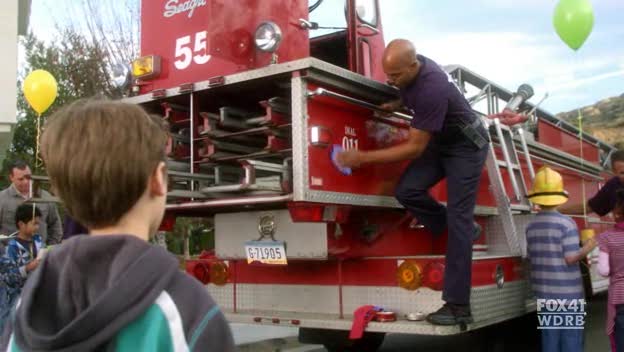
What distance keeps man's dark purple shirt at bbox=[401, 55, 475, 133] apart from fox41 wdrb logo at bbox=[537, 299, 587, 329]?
155cm

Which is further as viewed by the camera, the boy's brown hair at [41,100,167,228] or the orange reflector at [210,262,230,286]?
the orange reflector at [210,262,230,286]

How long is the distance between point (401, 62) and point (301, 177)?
105 centimetres

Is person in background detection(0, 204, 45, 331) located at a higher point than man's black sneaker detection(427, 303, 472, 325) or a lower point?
higher

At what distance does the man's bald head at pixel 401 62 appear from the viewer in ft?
14.5

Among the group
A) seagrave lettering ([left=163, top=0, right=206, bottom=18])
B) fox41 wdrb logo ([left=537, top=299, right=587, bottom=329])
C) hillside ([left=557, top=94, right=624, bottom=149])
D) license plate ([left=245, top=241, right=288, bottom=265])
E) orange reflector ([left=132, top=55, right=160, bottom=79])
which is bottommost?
fox41 wdrb logo ([left=537, top=299, right=587, bottom=329])

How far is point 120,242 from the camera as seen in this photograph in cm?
137

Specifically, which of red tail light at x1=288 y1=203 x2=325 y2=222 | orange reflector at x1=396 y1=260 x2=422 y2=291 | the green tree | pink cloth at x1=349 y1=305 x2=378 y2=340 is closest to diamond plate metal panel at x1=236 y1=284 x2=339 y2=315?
pink cloth at x1=349 y1=305 x2=378 y2=340

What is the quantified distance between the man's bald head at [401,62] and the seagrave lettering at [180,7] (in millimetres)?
1491

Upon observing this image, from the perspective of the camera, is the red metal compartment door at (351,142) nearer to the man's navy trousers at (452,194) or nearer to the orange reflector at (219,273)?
the man's navy trousers at (452,194)

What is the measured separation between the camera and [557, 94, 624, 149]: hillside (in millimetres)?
23228

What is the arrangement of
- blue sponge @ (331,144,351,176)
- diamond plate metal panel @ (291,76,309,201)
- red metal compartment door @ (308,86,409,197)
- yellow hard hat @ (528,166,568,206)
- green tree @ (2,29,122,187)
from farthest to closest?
green tree @ (2,29,122,187) → yellow hard hat @ (528,166,568,206) → blue sponge @ (331,144,351,176) → red metal compartment door @ (308,86,409,197) → diamond plate metal panel @ (291,76,309,201)

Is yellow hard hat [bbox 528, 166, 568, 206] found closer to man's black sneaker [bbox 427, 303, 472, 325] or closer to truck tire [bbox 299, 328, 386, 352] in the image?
man's black sneaker [bbox 427, 303, 472, 325]

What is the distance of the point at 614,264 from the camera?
15.9ft

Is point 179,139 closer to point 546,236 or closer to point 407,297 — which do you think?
point 407,297
